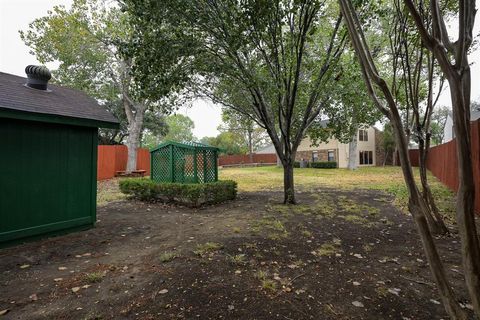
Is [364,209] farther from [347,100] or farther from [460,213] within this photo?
[460,213]

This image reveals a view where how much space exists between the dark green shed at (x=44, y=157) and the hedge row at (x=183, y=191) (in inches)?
102

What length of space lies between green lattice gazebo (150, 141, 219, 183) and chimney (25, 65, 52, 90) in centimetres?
370

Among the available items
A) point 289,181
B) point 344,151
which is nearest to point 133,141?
point 289,181

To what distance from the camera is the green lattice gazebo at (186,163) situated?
25.7 ft

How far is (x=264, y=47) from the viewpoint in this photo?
6984 mm

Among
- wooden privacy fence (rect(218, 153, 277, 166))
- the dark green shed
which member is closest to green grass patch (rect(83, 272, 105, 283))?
the dark green shed

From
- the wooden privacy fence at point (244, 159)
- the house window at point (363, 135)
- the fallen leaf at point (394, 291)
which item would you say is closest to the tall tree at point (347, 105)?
the fallen leaf at point (394, 291)

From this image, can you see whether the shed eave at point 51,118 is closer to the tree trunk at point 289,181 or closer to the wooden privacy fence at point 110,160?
the tree trunk at point 289,181

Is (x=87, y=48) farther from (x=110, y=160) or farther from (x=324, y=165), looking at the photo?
(x=324, y=165)

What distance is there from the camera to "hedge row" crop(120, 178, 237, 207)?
720 cm

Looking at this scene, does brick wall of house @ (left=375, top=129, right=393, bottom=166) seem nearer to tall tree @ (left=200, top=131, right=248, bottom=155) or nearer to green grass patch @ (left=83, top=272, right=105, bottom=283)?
tall tree @ (left=200, top=131, right=248, bottom=155)

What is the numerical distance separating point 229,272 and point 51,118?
3921mm

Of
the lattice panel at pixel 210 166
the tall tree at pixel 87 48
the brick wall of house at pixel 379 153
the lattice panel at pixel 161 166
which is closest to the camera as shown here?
the lattice panel at pixel 210 166

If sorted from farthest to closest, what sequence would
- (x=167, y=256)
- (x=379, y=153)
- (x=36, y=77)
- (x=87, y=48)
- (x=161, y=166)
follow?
(x=379, y=153), (x=87, y=48), (x=161, y=166), (x=36, y=77), (x=167, y=256)
